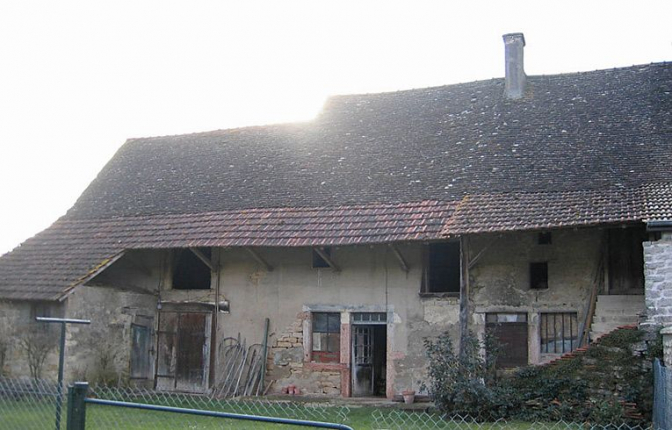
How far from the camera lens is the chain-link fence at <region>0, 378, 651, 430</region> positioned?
1001 centimetres

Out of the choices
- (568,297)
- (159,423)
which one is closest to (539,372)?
(568,297)

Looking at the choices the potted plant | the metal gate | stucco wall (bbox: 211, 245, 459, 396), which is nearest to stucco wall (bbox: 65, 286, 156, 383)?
stucco wall (bbox: 211, 245, 459, 396)

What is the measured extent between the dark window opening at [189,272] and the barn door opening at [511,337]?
6807 millimetres

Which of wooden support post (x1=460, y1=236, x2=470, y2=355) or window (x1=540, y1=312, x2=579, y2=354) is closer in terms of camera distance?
window (x1=540, y1=312, x2=579, y2=354)

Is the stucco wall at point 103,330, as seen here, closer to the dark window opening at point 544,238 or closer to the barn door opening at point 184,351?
the barn door opening at point 184,351

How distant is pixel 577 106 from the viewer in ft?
60.9

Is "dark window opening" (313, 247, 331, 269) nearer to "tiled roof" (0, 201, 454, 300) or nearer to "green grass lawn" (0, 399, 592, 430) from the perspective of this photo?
"tiled roof" (0, 201, 454, 300)

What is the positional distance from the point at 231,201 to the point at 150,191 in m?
2.82

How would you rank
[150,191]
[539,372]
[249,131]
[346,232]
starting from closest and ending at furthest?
[539,372] → [346,232] → [150,191] → [249,131]

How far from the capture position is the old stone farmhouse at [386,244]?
15.2 metres

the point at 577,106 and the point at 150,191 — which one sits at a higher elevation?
the point at 577,106

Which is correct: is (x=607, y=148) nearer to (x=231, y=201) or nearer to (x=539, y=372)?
(x=539, y=372)

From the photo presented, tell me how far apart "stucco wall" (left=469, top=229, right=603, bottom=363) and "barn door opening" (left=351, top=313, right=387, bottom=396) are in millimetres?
2233

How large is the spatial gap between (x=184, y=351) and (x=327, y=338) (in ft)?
11.6
